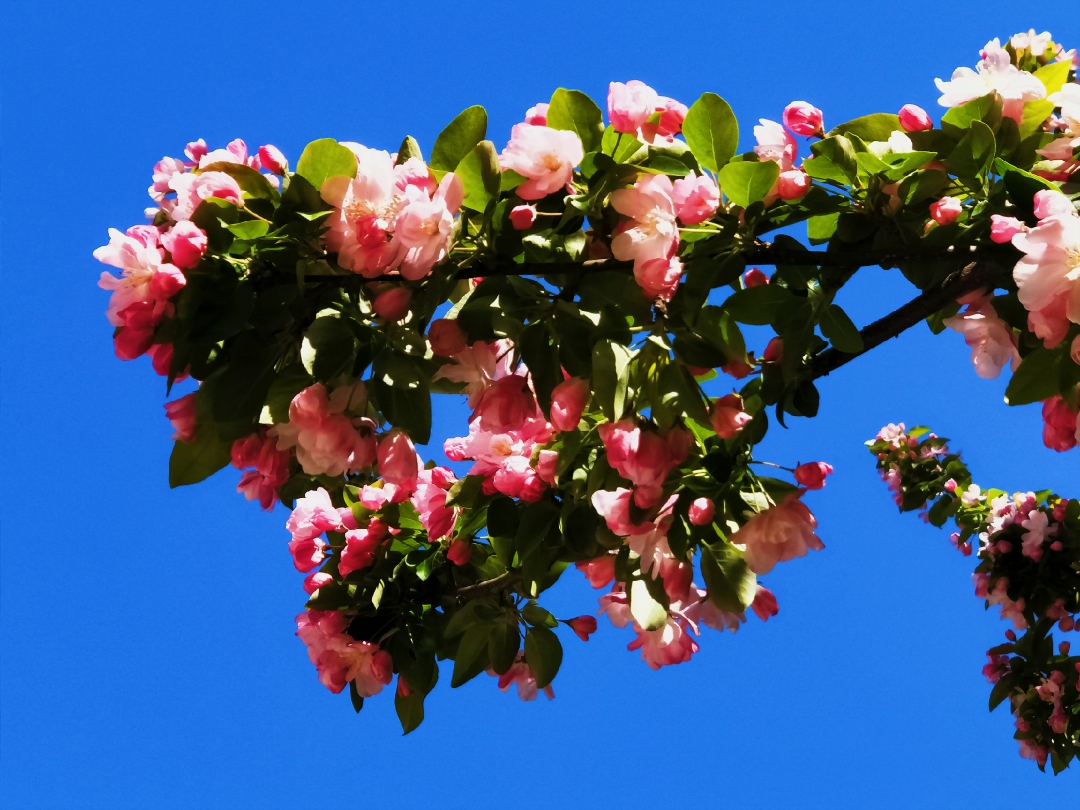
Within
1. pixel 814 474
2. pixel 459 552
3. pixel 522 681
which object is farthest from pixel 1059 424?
pixel 522 681

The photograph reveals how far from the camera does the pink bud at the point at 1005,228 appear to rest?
1490mm

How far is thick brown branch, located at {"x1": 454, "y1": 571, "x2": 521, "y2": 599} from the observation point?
94.7 inches

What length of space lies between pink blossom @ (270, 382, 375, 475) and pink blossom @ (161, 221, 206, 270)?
10.7 inches

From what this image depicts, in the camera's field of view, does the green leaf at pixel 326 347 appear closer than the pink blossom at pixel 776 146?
Yes

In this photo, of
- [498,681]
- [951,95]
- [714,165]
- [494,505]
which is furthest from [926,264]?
[498,681]

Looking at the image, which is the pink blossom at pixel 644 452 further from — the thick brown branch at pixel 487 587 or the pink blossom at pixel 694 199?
the thick brown branch at pixel 487 587

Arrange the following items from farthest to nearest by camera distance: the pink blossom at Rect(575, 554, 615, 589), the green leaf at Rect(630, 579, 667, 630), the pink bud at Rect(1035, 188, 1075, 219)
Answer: the pink blossom at Rect(575, 554, 615, 589) < the green leaf at Rect(630, 579, 667, 630) < the pink bud at Rect(1035, 188, 1075, 219)

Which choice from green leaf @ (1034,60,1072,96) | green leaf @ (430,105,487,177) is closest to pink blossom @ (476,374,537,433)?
green leaf @ (430,105,487,177)

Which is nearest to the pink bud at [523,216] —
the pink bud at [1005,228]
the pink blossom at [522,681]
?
the pink bud at [1005,228]

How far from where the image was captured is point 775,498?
6.29 ft

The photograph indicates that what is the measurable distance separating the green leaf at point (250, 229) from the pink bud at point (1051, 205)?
1183mm

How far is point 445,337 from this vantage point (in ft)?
5.46

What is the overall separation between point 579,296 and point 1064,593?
132 inches

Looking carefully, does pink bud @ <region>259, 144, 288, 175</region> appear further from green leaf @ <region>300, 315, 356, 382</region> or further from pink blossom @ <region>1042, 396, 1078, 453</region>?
pink blossom @ <region>1042, 396, 1078, 453</region>
